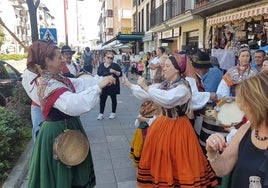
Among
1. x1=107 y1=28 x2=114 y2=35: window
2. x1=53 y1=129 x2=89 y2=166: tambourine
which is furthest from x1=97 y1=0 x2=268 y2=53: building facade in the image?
x1=107 y1=28 x2=114 y2=35: window

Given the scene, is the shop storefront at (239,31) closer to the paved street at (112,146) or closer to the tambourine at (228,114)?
the paved street at (112,146)

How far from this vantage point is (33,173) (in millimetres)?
2615

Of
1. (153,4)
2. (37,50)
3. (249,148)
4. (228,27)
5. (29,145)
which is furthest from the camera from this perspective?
(153,4)

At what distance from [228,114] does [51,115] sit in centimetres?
164

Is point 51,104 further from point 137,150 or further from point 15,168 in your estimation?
point 15,168

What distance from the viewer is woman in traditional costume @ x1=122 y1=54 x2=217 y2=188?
9.72ft

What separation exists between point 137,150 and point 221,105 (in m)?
1.55

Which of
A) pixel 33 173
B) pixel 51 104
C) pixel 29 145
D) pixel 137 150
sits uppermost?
pixel 51 104

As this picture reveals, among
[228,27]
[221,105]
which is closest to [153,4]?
[228,27]

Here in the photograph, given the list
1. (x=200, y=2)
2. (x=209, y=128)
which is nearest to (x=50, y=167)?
(x=209, y=128)

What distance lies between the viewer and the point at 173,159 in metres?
3.02

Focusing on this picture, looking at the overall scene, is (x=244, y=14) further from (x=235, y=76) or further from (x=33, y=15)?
(x=33, y=15)

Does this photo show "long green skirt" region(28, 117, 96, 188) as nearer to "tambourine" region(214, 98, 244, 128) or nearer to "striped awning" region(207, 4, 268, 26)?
"tambourine" region(214, 98, 244, 128)

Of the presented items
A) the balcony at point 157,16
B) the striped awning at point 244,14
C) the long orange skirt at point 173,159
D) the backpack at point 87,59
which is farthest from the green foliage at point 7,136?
the balcony at point 157,16
